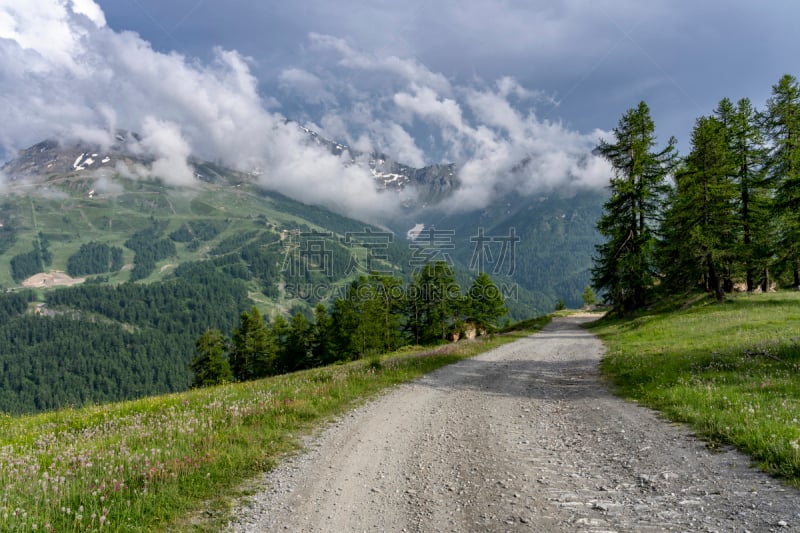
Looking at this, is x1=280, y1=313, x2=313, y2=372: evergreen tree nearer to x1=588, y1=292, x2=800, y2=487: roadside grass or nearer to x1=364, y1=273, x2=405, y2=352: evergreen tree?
x1=364, y1=273, x2=405, y2=352: evergreen tree

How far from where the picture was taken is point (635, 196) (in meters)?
35.2

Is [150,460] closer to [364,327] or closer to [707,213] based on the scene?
[707,213]

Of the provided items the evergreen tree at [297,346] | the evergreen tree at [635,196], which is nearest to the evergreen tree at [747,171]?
the evergreen tree at [635,196]

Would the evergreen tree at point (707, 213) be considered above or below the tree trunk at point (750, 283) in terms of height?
above

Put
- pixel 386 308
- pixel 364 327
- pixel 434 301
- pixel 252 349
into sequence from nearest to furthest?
pixel 434 301
pixel 364 327
pixel 386 308
pixel 252 349

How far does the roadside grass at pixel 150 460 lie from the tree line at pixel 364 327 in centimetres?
3960

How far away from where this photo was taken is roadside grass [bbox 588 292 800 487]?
6547 millimetres

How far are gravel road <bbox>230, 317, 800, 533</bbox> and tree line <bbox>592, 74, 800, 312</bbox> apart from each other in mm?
23997

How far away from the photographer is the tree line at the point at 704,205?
28.7 metres

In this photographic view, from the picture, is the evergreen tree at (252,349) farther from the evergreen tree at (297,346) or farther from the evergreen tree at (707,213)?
the evergreen tree at (707,213)

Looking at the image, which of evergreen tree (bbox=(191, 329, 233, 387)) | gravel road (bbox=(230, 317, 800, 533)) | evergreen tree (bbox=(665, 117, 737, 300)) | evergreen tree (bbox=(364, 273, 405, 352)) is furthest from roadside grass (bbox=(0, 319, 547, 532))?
evergreen tree (bbox=(191, 329, 233, 387))

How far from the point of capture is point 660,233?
35125 mm

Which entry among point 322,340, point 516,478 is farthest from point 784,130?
point 322,340

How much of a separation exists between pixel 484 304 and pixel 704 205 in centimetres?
3196
